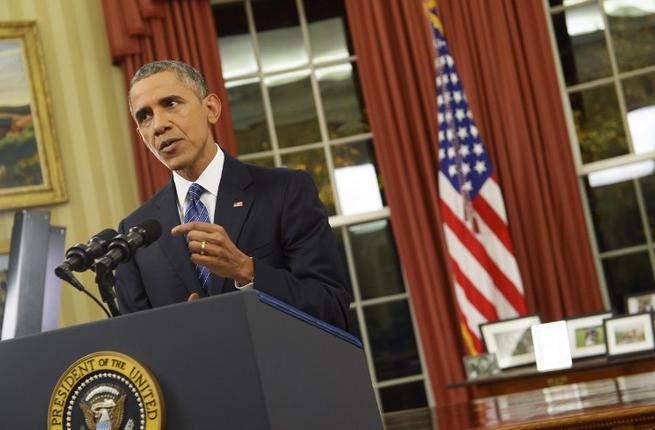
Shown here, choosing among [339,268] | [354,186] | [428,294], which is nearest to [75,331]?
[339,268]

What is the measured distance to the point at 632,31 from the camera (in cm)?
651

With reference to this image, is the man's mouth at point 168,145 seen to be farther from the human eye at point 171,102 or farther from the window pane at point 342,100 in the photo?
the window pane at point 342,100

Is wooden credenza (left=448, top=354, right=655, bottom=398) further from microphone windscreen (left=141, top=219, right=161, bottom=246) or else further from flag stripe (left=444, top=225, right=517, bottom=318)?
microphone windscreen (left=141, top=219, right=161, bottom=246)

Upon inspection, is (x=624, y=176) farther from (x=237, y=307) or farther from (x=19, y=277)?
(x=237, y=307)

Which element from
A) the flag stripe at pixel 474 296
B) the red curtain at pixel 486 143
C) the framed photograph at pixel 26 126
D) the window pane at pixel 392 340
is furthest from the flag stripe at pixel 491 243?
the framed photograph at pixel 26 126

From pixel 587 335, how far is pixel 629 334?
0.26 metres

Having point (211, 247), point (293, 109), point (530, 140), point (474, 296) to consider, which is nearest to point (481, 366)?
point (474, 296)

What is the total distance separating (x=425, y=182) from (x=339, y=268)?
450cm

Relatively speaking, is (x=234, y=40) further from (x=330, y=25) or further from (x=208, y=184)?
(x=208, y=184)

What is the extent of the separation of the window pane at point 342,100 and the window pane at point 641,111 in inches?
61.3

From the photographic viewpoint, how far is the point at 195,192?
2090 mm

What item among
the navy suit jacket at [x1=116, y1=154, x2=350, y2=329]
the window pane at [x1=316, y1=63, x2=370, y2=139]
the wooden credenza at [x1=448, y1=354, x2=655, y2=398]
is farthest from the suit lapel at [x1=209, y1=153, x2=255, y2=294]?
the window pane at [x1=316, y1=63, x2=370, y2=139]

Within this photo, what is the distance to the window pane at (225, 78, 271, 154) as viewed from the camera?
6914 mm

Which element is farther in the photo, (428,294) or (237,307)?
(428,294)
